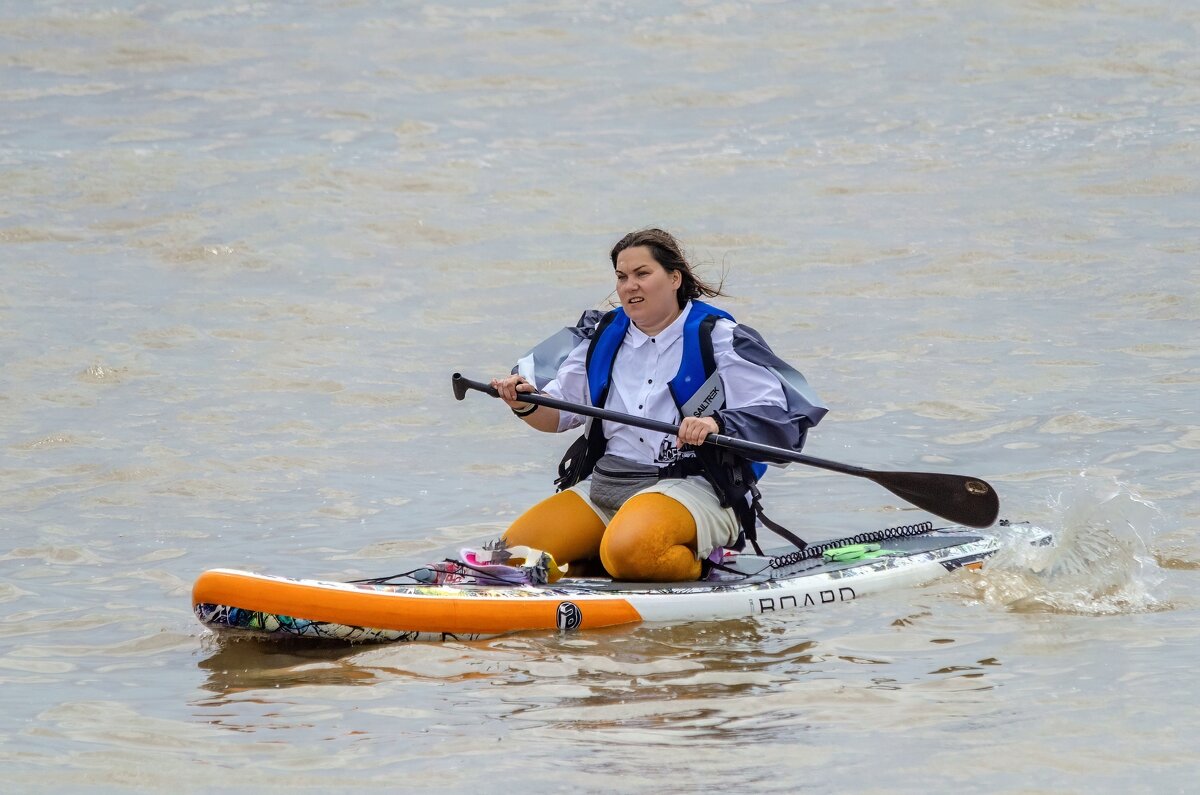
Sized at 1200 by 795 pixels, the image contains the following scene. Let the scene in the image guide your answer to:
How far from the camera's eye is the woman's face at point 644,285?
5.32 meters

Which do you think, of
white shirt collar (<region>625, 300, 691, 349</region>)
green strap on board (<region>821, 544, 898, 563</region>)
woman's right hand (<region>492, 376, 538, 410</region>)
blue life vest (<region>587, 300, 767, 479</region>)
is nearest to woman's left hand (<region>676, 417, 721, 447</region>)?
blue life vest (<region>587, 300, 767, 479</region>)

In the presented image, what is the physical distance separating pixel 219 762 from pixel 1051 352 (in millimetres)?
7642

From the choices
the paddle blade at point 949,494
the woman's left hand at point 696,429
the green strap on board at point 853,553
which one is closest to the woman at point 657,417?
the woman's left hand at point 696,429

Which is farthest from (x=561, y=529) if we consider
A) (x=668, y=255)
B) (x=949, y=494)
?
(x=949, y=494)

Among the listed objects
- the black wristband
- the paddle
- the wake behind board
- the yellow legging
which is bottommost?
the wake behind board

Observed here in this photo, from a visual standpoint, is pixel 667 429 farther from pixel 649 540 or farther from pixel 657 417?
pixel 649 540

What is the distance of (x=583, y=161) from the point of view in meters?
16.4

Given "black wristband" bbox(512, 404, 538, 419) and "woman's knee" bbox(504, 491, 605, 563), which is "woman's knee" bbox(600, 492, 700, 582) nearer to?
"woman's knee" bbox(504, 491, 605, 563)

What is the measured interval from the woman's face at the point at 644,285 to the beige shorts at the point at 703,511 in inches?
22.6

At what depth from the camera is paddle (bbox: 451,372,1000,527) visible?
5.22 m

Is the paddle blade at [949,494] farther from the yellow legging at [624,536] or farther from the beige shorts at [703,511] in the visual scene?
the yellow legging at [624,536]

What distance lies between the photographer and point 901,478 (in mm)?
5703

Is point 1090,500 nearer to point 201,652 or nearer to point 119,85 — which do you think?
point 201,652

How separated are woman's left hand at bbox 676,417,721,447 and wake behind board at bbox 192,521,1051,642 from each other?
1.73 ft
